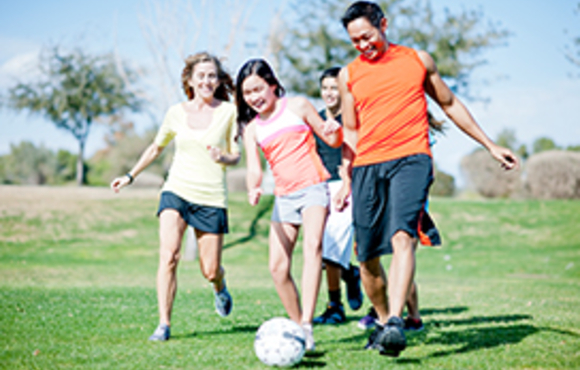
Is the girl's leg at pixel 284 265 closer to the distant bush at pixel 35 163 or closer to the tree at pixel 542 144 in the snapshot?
the distant bush at pixel 35 163

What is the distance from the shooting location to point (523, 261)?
16.3 m

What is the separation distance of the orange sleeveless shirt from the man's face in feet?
0.23

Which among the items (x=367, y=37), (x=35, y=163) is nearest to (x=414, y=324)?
(x=367, y=37)

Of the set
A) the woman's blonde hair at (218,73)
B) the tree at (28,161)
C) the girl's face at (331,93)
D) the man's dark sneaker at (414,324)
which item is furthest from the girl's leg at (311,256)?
the tree at (28,161)

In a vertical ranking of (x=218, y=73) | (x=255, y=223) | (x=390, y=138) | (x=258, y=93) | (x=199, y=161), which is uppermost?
(x=218, y=73)

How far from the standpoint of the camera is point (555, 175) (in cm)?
2644

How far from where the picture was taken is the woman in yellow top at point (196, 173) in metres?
5.15

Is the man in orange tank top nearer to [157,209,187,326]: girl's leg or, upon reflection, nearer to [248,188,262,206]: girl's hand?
[248,188,262,206]: girl's hand

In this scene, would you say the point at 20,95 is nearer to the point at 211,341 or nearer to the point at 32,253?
the point at 32,253

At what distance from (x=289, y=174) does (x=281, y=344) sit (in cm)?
138

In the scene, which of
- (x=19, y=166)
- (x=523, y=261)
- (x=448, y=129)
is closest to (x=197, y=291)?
(x=448, y=129)

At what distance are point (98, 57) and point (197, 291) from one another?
82.3ft

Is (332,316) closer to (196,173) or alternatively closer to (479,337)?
(479,337)

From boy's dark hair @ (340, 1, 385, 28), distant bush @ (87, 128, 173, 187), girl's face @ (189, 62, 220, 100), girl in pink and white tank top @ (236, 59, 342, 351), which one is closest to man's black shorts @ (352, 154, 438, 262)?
girl in pink and white tank top @ (236, 59, 342, 351)
